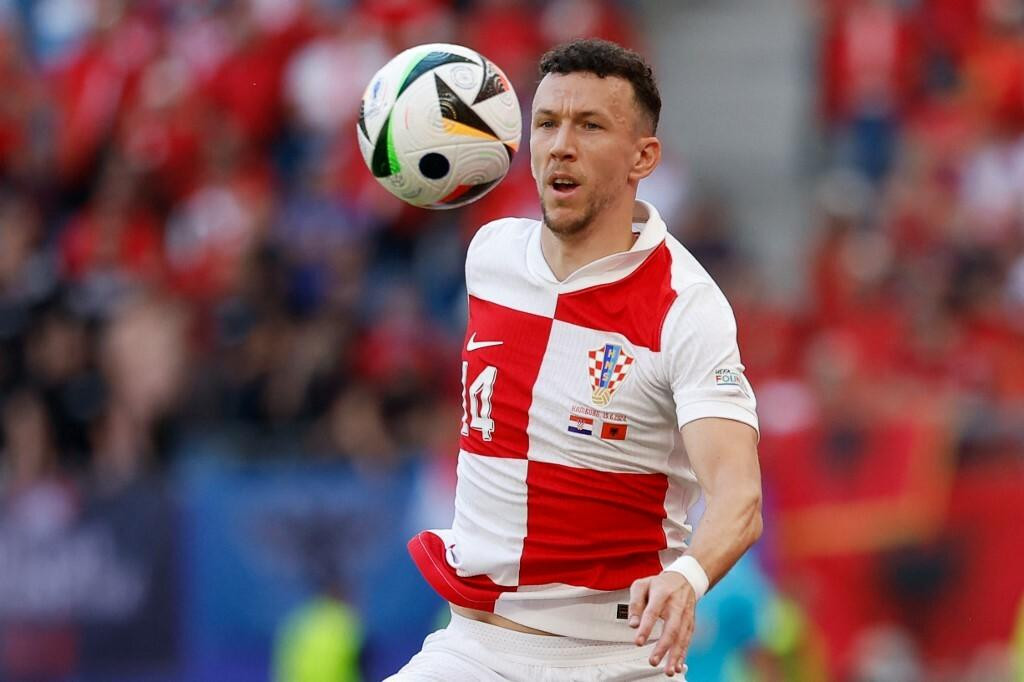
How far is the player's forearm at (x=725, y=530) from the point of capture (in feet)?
15.3

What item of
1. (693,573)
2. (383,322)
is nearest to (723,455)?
(693,573)

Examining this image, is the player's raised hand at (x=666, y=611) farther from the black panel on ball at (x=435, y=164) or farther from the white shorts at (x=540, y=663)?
the black panel on ball at (x=435, y=164)

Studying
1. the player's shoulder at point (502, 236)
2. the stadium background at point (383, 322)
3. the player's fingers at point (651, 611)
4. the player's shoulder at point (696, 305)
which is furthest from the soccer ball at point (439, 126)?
the stadium background at point (383, 322)

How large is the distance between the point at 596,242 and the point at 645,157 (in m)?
0.29

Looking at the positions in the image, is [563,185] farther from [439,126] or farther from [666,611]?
[666,611]

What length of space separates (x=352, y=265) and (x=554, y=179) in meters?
7.60

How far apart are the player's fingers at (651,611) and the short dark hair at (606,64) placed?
1567 mm

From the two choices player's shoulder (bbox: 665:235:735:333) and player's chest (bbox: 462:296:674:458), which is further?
player's chest (bbox: 462:296:674:458)

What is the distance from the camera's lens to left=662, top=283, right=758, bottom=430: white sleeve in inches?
193

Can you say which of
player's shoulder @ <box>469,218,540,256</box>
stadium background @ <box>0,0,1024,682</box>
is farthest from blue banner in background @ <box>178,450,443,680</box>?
player's shoulder @ <box>469,218,540,256</box>

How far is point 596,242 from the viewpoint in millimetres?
5387

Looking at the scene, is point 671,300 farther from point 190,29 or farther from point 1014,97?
point 190,29

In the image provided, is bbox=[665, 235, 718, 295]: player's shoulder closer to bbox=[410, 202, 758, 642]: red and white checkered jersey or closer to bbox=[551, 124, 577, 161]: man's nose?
bbox=[410, 202, 758, 642]: red and white checkered jersey

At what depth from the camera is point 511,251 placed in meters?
5.62
